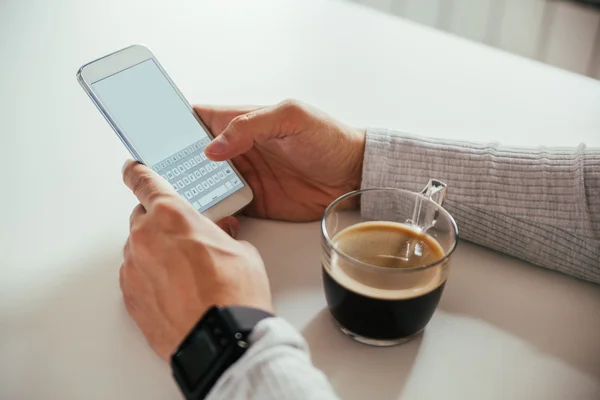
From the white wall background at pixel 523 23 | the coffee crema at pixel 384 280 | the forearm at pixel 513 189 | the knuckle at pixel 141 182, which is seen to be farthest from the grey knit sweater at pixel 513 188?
the white wall background at pixel 523 23

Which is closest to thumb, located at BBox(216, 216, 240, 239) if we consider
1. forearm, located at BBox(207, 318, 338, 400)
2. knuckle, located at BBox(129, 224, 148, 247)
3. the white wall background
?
knuckle, located at BBox(129, 224, 148, 247)

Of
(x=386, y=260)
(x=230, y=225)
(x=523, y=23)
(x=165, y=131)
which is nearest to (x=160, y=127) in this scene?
(x=165, y=131)

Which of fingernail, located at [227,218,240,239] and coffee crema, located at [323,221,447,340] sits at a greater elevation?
coffee crema, located at [323,221,447,340]

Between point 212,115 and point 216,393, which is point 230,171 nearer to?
point 212,115

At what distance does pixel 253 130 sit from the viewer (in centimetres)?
63

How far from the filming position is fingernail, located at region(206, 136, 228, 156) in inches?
24.2

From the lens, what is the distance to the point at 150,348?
51 centimetres

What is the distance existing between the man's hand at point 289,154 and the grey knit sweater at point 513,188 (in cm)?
4

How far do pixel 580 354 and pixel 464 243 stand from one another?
0.15m

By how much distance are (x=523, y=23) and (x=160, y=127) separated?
1.26m

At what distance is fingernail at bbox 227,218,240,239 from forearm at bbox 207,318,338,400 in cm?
21

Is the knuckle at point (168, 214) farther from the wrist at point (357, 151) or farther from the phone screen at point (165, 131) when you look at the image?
the wrist at point (357, 151)

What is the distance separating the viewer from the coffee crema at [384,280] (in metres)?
0.47

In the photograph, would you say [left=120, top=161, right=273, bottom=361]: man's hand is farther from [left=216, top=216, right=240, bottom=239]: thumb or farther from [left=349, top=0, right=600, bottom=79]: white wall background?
[left=349, top=0, right=600, bottom=79]: white wall background
